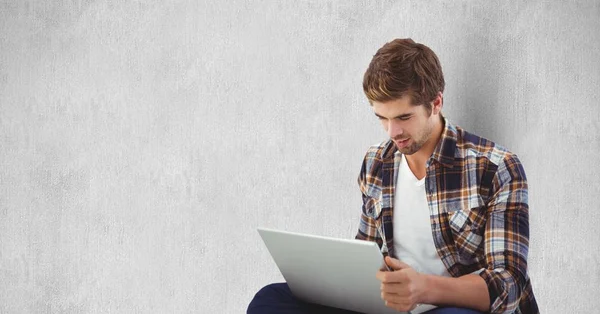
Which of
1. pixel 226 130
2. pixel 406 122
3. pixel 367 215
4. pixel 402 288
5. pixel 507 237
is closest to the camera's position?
pixel 402 288

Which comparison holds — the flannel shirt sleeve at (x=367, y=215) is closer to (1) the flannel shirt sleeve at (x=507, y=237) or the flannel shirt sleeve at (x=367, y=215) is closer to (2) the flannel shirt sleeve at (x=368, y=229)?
(2) the flannel shirt sleeve at (x=368, y=229)

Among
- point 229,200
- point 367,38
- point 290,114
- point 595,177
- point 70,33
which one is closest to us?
point 595,177

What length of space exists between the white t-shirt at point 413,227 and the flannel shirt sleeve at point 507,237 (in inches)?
6.7

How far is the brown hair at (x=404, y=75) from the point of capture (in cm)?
148

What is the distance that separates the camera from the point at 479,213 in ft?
4.84

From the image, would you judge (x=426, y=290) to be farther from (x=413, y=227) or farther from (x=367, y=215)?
(x=367, y=215)

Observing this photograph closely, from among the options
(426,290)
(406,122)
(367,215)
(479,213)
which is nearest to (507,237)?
(479,213)

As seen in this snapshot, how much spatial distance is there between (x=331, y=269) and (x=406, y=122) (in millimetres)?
362

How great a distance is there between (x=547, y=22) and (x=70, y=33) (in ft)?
5.42

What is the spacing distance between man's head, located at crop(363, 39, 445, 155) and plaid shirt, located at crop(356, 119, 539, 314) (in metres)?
0.07

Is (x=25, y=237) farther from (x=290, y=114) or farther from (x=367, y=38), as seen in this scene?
(x=367, y=38)

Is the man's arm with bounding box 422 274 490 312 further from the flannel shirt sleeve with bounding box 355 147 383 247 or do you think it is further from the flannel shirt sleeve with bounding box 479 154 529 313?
the flannel shirt sleeve with bounding box 355 147 383 247

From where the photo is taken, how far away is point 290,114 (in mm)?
2066

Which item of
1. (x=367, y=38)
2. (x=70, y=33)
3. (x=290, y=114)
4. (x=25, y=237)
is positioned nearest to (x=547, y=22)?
(x=367, y=38)
